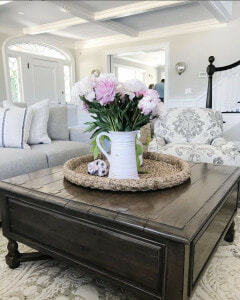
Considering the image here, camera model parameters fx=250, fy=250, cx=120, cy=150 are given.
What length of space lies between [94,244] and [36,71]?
516 centimetres

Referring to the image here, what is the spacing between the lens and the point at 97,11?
4.05 m

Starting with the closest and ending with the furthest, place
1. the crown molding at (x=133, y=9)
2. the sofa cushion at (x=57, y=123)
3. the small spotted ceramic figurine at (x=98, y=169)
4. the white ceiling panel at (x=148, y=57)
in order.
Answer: the small spotted ceramic figurine at (x=98, y=169) < the sofa cushion at (x=57, y=123) < the crown molding at (x=133, y=9) < the white ceiling panel at (x=148, y=57)

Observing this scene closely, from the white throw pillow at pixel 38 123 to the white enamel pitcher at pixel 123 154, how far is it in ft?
4.97

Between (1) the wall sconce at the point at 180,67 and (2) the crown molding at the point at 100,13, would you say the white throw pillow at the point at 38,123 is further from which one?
(1) the wall sconce at the point at 180,67

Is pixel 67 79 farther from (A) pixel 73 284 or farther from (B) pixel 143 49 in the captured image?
(A) pixel 73 284

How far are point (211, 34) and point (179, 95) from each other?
125 cm

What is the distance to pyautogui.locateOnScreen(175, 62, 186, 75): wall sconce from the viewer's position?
500cm

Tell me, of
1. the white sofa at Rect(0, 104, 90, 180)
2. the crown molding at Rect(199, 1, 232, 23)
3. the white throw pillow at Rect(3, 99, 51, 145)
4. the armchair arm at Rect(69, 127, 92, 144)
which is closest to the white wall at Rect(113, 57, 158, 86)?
the crown molding at Rect(199, 1, 232, 23)

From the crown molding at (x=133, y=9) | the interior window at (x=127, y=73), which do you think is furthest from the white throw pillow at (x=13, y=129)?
the interior window at (x=127, y=73)

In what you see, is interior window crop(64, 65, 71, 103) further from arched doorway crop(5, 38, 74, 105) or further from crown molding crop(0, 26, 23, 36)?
crown molding crop(0, 26, 23, 36)

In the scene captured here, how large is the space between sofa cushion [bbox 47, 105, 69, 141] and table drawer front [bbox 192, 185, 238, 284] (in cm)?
195

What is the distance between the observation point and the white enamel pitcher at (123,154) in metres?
1.11

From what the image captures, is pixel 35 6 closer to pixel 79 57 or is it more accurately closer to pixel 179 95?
pixel 79 57

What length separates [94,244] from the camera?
973mm
